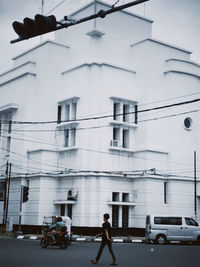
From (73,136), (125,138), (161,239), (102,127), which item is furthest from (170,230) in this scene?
(73,136)

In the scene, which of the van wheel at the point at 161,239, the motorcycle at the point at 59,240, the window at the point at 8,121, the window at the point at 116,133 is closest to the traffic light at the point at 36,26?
the motorcycle at the point at 59,240

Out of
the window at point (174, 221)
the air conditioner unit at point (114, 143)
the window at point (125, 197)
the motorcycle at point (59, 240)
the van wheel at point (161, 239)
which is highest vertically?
the air conditioner unit at point (114, 143)

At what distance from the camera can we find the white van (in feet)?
87.9

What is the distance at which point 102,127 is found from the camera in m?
33.5

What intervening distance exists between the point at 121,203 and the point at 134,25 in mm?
16933

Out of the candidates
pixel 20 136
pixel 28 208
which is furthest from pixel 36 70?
pixel 28 208

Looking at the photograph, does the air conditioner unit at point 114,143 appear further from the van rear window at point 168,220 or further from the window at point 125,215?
the van rear window at point 168,220

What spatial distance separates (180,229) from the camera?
1066 inches

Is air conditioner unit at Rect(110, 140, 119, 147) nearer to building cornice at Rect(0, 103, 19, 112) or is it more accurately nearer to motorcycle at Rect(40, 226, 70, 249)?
building cornice at Rect(0, 103, 19, 112)

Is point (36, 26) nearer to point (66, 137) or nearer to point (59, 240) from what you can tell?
point (59, 240)

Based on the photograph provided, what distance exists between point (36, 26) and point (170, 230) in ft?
65.5

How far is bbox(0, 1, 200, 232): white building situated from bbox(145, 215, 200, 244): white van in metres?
5.47

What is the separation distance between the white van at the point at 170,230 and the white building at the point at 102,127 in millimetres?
5465

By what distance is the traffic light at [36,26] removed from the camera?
9.88 m
